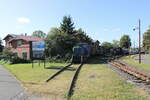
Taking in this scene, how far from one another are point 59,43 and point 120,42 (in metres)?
106

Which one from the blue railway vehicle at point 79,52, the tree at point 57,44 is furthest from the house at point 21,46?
the blue railway vehicle at point 79,52

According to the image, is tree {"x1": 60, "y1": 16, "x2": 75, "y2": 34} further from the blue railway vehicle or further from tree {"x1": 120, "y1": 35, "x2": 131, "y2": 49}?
tree {"x1": 120, "y1": 35, "x2": 131, "y2": 49}

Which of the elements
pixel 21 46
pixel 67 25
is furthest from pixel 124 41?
pixel 21 46

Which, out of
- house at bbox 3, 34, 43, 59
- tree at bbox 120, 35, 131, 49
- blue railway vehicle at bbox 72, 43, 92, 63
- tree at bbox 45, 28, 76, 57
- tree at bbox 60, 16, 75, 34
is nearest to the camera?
blue railway vehicle at bbox 72, 43, 92, 63

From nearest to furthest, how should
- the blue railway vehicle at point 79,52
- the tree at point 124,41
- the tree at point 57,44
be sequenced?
the blue railway vehicle at point 79,52 → the tree at point 57,44 → the tree at point 124,41

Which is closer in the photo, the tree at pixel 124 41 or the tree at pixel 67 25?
the tree at pixel 67 25

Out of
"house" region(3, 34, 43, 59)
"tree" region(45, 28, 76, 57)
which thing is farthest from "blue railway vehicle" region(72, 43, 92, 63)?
"house" region(3, 34, 43, 59)

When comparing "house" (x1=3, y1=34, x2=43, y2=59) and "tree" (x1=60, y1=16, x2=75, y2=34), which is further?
"tree" (x1=60, y1=16, x2=75, y2=34)

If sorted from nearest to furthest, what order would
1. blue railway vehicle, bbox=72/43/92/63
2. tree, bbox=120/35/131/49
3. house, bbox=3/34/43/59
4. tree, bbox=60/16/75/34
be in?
1. blue railway vehicle, bbox=72/43/92/63
2. house, bbox=3/34/43/59
3. tree, bbox=60/16/75/34
4. tree, bbox=120/35/131/49

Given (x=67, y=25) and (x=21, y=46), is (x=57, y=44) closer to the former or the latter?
(x=21, y=46)

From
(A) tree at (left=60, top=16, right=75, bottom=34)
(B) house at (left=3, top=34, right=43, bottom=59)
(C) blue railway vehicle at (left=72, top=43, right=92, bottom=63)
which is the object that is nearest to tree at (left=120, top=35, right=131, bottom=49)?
(A) tree at (left=60, top=16, right=75, bottom=34)

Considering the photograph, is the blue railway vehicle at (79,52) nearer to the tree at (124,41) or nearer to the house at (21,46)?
the house at (21,46)

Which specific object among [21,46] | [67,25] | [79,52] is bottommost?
[79,52]

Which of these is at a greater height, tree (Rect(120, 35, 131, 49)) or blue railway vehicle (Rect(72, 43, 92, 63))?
tree (Rect(120, 35, 131, 49))
